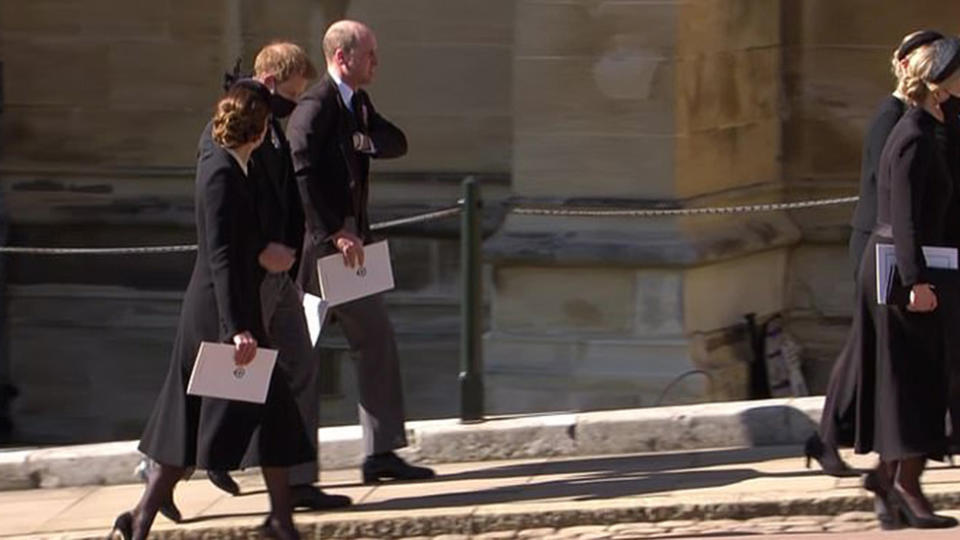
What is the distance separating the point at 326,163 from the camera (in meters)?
8.26

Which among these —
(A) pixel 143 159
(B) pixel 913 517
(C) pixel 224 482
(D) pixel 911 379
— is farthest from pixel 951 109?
(A) pixel 143 159

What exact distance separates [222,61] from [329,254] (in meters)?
4.34

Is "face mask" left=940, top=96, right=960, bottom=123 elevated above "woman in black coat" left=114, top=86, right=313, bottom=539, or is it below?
above

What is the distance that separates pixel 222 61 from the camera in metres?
12.4

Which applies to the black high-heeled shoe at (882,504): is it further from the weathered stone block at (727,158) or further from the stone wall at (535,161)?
the weathered stone block at (727,158)

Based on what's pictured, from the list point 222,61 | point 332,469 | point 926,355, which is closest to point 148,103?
point 222,61

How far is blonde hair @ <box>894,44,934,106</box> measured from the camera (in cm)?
749

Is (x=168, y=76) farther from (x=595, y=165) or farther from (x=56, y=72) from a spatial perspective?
(x=595, y=165)

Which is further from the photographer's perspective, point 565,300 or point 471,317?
point 565,300

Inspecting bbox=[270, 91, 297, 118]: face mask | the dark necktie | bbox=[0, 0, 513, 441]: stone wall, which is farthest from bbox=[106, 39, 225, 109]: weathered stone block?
bbox=[270, 91, 297, 118]: face mask

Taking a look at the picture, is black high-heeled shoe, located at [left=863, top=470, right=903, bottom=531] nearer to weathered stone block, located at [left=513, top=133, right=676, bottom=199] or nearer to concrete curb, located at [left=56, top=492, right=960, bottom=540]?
Result: concrete curb, located at [left=56, top=492, right=960, bottom=540]

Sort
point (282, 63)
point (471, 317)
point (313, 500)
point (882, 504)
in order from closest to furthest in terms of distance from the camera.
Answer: point (882, 504)
point (282, 63)
point (313, 500)
point (471, 317)

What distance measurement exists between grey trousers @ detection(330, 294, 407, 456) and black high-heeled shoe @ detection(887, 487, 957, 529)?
1978 millimetres

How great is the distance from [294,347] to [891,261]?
2.17 m
